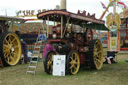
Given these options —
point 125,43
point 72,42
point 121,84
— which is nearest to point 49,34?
point 72,42

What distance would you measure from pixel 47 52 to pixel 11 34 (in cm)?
280

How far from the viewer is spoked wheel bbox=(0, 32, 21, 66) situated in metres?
8.24

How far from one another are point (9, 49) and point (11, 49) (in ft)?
0.37

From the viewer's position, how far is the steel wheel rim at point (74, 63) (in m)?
6.75

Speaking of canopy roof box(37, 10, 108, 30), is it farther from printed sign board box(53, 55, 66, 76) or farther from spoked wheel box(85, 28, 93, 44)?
printed sign board box(53, 55, 66, 76)

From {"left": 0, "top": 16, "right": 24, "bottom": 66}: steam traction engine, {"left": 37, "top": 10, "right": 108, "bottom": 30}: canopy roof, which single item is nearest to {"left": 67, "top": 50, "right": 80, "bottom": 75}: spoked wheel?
{"left": 37, "top": 10, "right": 108, "bottom": 30}: canopy roof

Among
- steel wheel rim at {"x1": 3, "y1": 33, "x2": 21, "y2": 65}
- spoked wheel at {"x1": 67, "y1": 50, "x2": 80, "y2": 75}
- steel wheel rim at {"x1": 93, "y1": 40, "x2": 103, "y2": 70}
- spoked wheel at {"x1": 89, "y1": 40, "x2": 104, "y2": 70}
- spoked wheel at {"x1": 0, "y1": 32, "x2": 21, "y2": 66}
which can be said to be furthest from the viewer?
steel wheel rim at {"x1": 3, "y1": 33, "x2": 21, "y2": 65}

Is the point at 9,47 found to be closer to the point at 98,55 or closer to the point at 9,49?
the point at 9,49

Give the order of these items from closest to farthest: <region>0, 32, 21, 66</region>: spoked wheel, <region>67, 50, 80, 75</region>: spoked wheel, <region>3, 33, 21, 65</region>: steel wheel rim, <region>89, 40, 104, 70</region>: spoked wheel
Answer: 1. <region>67, 50, 80, 75</region>: spoked wheel
2. <region>89, 40, 104, 70</region>: spoked wheel
3. <region>0, 32, 21, 66</region>: spoked wheel
4. <region>3, 33, 21, 65</region>: steel wheel rim

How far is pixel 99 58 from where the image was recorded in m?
8.67

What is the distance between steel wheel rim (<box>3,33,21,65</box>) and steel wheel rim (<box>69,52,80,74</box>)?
322cm

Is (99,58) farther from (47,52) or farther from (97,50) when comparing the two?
(47,52)

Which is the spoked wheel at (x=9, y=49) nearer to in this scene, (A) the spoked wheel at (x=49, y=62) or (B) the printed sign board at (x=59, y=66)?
(A) the spoked wheel at (x=49, y=62)

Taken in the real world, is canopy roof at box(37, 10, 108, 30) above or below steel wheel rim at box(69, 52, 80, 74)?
above
